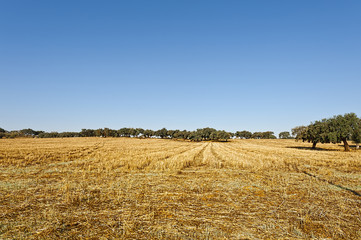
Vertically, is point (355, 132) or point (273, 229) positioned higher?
point (355, 132)

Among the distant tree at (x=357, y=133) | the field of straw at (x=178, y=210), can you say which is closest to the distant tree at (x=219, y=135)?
the distant tree at (x=357, y=133)

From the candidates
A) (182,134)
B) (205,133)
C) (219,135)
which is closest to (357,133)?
(219,135)

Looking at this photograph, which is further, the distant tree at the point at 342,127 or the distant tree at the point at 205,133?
Answer: the distant tree at the point at 205,133

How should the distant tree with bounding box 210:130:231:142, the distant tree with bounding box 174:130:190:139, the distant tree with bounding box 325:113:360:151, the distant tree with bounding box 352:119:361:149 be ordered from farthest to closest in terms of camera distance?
the distant tree with bounding box 174:130:190:139, the distant tree with bounding box 210:130:231:142, the distant tree with bounding box 325:113:360:151, the distant tree with bounding box 352:119:361:149

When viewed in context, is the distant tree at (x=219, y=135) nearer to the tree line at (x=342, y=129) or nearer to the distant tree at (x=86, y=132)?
the tree line at (x=342, y=129)

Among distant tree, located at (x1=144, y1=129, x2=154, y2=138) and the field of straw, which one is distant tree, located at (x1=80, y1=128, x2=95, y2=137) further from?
the field of straw

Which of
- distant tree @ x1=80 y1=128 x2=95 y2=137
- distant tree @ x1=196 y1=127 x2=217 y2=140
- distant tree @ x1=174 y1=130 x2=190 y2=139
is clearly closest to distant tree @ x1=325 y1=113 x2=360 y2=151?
distant tree @ x1=196 y1=127 x2=217 y2=140

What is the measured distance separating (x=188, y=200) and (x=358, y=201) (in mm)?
7373

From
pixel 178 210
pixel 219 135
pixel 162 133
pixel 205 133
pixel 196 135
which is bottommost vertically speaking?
pixel 178 210

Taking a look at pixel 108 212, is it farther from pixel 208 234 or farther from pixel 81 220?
pixel 208 234

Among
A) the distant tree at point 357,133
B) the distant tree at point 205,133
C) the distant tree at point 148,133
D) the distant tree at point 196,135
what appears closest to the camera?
the distant tree at point 357,133

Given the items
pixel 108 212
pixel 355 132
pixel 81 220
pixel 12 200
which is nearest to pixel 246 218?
pixel 108 212

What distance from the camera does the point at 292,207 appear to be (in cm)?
744

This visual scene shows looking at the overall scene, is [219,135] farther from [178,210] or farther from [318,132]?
[178,210]
